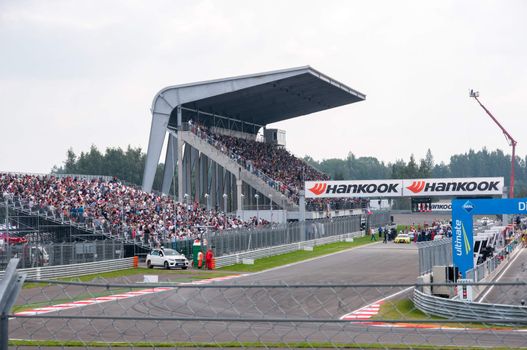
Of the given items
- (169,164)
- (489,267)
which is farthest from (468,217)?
(169,164)

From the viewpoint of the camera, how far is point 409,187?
61.4m

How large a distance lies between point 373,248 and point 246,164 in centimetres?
1666

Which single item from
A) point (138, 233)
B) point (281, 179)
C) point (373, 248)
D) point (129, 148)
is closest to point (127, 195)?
point (138, 233)

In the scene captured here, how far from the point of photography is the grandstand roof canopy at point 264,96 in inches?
2574

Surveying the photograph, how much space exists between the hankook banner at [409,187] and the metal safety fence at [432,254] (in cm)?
2619

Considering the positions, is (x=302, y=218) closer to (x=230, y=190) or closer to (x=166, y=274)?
(x=230, y=190)

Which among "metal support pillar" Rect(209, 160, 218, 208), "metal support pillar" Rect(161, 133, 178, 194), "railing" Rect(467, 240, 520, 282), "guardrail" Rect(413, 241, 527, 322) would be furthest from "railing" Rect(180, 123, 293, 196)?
"guardrail" Rect(413, 241, 527, 322)

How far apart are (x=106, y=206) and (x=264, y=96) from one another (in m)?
29.7

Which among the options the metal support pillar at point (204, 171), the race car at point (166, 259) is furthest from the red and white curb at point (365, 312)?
the metal support pillar at point (204, 171)

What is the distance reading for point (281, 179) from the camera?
77.0 m

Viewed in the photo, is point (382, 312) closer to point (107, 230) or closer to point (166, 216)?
point (107, 230)

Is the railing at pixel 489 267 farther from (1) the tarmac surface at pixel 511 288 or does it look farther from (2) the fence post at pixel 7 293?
(2) the fence post at pixel 7 293

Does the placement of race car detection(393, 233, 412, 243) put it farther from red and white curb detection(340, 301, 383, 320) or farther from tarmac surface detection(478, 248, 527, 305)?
red and white curb detection(340, 301, 383, 320)

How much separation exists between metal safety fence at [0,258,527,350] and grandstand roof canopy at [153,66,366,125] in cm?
3695
